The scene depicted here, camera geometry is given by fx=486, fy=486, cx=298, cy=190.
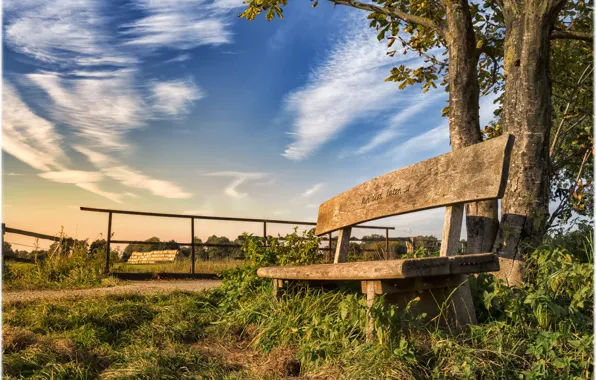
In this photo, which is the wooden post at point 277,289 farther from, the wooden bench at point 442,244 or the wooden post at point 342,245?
the wooden post at point 342,245

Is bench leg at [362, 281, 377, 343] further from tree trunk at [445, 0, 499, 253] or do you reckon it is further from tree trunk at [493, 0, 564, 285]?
tree trunk at [445, 0, 499, 253]

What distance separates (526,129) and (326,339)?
2.84 meters

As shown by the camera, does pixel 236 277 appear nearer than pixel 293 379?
No

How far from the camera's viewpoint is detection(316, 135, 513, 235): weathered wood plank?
324 centimetres

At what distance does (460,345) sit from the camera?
300 cm

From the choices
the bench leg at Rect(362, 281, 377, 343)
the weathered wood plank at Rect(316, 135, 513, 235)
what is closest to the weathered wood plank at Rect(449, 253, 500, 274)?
the weathered wood plank at Rect(316, 135, 513, 235)

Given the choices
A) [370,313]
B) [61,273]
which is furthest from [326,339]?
[61,273]

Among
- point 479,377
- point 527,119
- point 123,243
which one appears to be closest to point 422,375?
point 479,377

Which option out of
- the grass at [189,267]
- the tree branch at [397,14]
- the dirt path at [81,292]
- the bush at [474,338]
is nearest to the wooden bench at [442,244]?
the bush at [474,338]

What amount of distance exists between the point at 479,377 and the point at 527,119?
2776 mm

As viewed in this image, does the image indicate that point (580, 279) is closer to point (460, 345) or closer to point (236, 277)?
point (460, 345)

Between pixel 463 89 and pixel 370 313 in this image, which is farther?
pixel 463 89

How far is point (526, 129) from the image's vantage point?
4617 mm

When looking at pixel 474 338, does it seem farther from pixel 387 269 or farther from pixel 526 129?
pixel 526 129
